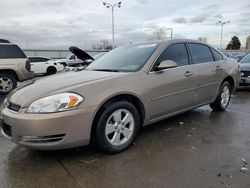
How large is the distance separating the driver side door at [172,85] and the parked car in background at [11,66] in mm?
6210

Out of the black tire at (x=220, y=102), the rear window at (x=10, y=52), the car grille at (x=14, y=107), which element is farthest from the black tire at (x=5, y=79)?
the black tire at (x=220, y=102)

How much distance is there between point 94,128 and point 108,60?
1694 millimetres

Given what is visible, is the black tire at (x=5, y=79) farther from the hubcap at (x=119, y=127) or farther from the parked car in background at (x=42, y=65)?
the parked car in background at (x=42, y=65)

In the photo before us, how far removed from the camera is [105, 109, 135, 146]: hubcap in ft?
11.9

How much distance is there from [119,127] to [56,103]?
3.11ft

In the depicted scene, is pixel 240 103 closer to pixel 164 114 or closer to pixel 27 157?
pixel 164 114

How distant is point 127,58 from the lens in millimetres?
4574

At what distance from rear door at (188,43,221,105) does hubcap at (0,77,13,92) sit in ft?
20.9

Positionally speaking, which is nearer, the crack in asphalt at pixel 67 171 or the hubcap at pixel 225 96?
the crack in asphalt at pixel 67 171

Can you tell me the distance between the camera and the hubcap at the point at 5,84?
8.95 metres

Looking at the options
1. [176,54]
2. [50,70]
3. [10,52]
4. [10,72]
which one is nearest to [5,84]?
[10,72]

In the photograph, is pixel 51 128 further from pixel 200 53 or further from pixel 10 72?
pixel 10 72

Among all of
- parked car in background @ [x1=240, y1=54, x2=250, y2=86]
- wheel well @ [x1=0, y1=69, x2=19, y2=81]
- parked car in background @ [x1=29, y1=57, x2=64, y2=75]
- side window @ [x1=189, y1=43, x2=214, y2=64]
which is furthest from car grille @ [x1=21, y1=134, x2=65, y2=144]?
parked car in background @ [x1=29, y1=57, x2=64, y2=75]

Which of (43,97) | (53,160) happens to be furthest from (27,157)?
(43,97)
